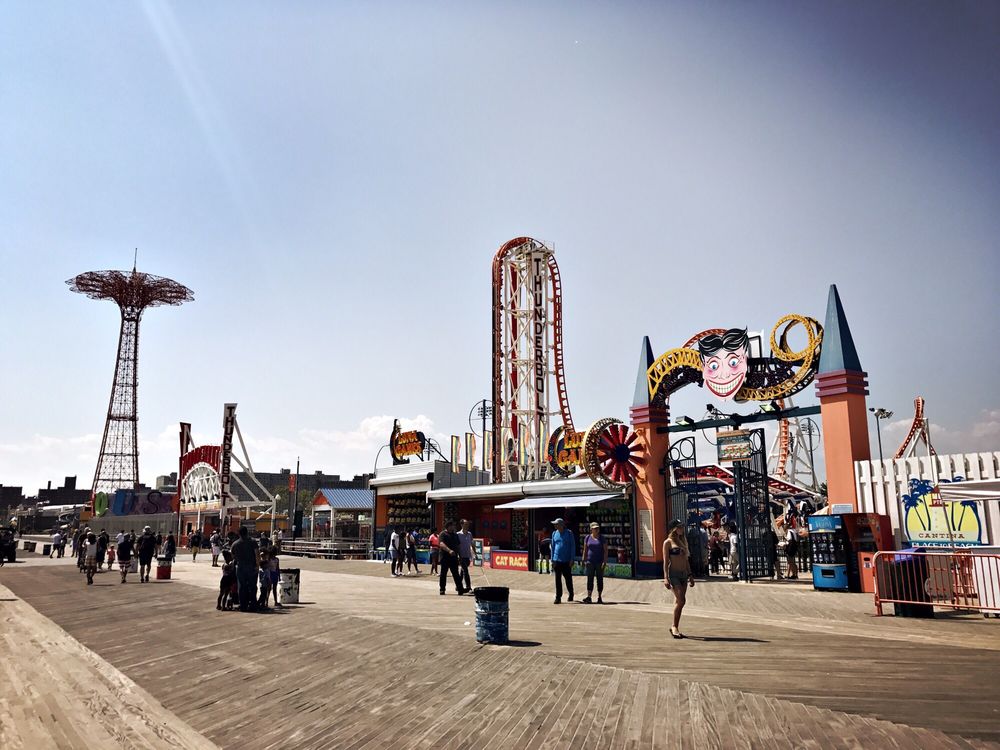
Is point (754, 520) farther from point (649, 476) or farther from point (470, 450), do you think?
point (470, 450)

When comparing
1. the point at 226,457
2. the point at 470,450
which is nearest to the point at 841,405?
the point at 470,450

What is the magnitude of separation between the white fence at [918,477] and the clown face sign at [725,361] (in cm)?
452

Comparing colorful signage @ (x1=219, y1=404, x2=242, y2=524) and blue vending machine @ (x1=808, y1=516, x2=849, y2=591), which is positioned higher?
colorful signage @ (x1=219, y1=404, x2=242, y2=524)

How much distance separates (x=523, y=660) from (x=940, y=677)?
475 cm

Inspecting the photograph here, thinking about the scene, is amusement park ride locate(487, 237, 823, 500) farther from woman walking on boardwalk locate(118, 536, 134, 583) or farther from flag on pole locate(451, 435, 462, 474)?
woman walking on boardwalk locate(118, 536, 134, 583)

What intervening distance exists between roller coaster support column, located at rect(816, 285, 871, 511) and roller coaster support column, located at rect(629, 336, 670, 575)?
6037mm

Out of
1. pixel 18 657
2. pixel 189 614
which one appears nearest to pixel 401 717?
pixel 18 657

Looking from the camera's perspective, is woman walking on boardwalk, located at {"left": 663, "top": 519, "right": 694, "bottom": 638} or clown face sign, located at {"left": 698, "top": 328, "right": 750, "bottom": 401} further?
clown face sign, located at {"left": 698, "top": 328, "right": 750, "bottom": 401}

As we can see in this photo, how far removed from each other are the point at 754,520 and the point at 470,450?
18469mm

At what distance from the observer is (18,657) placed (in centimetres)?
974

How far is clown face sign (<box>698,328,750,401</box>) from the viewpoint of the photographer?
71.3ft

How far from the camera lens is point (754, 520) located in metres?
21.5

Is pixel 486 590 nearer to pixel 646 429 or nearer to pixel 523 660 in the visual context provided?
pixel 523 660

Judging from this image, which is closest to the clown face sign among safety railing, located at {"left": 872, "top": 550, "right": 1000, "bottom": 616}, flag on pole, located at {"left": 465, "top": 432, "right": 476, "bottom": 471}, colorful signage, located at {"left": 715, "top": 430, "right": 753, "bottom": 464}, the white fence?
the white fence
